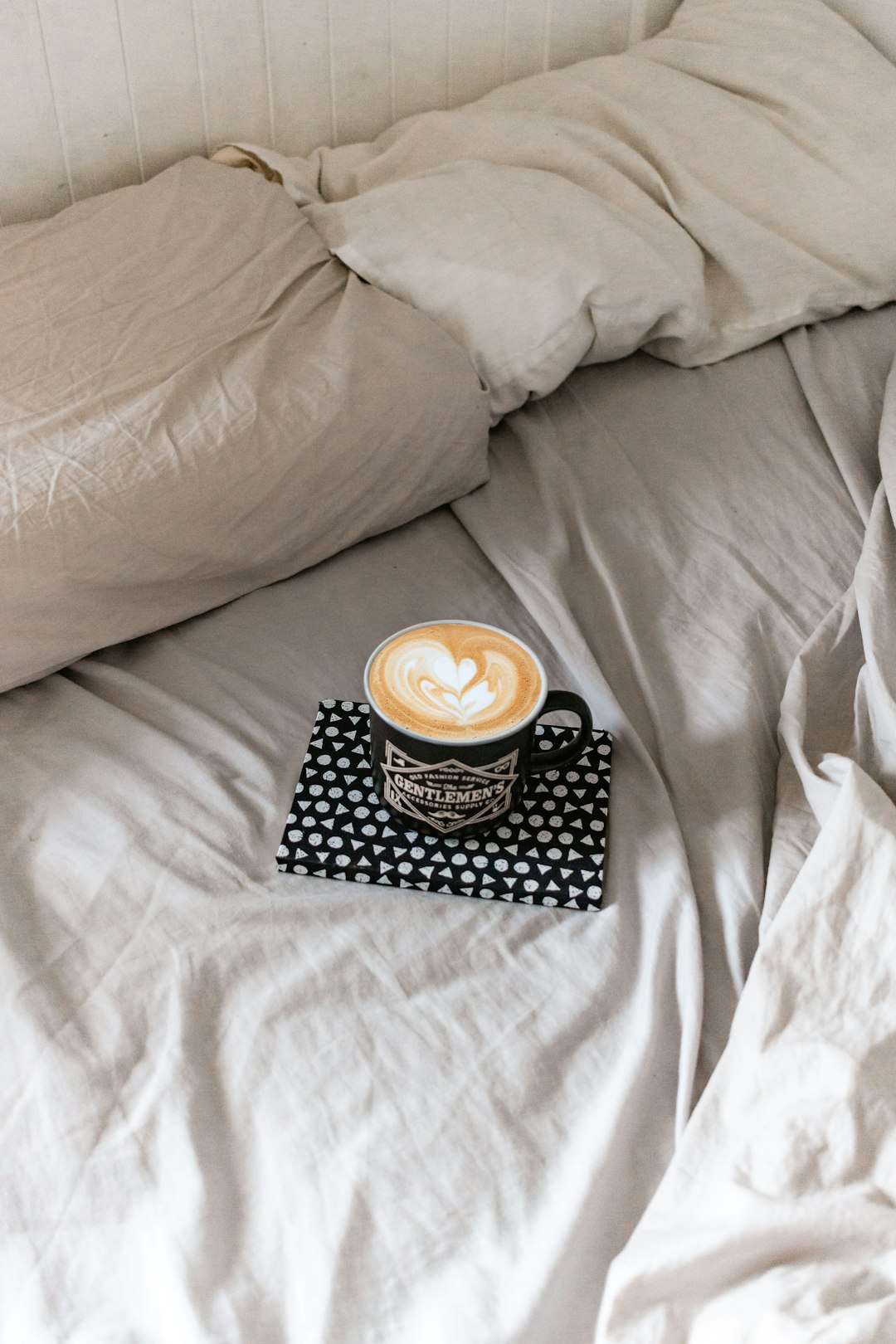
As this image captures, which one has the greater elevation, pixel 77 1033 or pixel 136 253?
pixel 136 253

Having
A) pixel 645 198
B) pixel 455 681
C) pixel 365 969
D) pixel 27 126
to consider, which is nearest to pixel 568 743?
pixel 455 681

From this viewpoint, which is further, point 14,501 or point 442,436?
point 442,436

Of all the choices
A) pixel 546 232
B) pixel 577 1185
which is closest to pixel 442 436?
pixel 546 232

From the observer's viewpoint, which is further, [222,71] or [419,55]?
[419,55]

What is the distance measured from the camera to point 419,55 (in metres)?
1.29

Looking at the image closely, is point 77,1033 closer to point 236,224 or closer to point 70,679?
point 70,679

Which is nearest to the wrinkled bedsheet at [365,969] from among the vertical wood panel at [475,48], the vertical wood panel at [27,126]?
the vertical wood panel at [27,126]

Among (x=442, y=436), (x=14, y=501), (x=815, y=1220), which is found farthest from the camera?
(x=442, y=436)

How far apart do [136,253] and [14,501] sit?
298 millimetres

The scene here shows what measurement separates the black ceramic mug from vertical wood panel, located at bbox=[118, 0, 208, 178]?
0.73 meters

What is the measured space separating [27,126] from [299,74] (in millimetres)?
295

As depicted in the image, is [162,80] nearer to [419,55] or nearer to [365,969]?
[419,55]

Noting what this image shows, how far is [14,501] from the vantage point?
74 cm

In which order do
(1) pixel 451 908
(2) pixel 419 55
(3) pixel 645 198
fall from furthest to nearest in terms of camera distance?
(2) pixel 419 55 → (3) pixel 645 198 → (1) pixel 451 908
